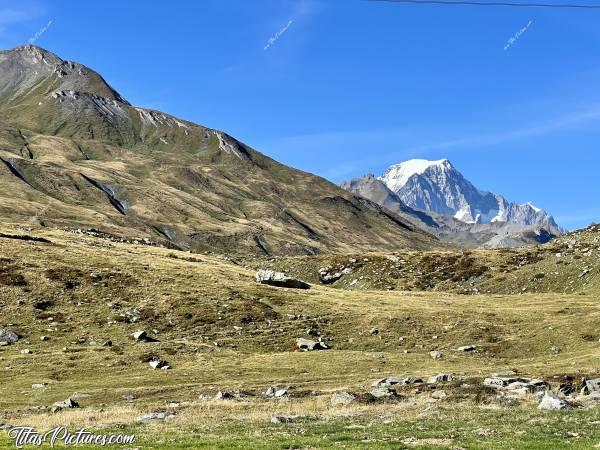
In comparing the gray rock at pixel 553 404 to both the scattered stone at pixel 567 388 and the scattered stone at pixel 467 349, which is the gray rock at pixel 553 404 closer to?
the scattered stone at pixel 567 388

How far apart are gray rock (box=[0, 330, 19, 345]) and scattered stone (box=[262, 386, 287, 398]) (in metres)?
29.3

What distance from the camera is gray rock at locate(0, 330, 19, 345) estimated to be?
59.3 meters

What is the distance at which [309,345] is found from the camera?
65125 mm

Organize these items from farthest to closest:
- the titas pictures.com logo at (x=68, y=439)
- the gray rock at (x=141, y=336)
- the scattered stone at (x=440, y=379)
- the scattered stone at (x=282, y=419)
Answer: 1. the gray rock at (x=141, y=336)
2. the scattered stone at (x=440, y=379)
3. the scattered stone at (x=282, y=419)
4. the titas pictures.com logo at (x=68, y=439)

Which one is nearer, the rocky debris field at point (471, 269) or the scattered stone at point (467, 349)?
the scattered stone at point (467, 349)

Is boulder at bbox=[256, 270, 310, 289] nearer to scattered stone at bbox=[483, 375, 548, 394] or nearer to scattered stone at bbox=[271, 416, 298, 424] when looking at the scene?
scattered stone at bbox=[483, 375, 548, 394]

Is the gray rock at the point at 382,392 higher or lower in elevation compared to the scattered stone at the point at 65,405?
lower

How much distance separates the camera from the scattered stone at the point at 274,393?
44.4 metres

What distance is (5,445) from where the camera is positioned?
2447 centimetres

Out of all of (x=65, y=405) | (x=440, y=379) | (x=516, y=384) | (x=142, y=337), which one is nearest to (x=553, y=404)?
(x=516, y=384)

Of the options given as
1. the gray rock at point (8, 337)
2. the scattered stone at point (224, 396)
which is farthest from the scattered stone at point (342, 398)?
the gray rock at point (8, 337)

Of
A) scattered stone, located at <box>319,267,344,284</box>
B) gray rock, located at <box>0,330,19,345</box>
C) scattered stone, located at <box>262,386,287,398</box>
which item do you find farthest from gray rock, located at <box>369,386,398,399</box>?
scattered stone, located at <box>319,267,344,284</box>

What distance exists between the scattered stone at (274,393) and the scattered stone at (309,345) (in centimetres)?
1842

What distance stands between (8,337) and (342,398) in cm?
3740
